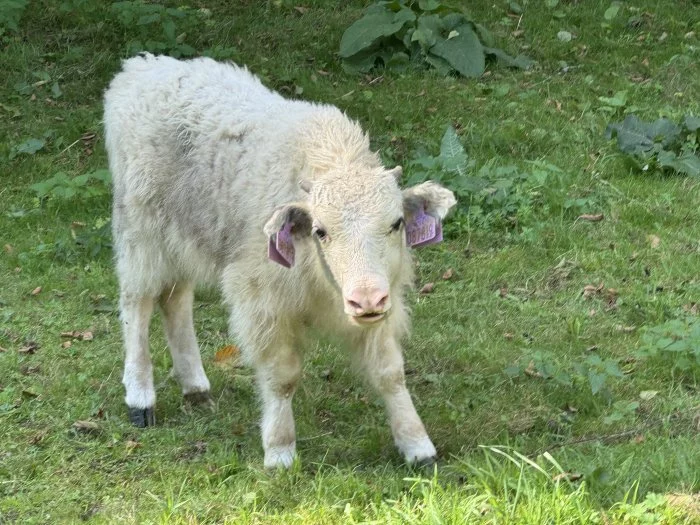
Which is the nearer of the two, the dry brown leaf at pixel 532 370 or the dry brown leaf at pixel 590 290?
the dry brown leaf at pixel 532 370

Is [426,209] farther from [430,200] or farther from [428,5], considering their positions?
[428,5]

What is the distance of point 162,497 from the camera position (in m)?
5.48

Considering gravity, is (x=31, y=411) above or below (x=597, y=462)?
below

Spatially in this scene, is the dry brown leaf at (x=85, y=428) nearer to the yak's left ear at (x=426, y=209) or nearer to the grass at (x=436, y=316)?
the grass at (x=436, y=316)

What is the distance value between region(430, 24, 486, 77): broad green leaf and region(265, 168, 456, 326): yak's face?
591 cm

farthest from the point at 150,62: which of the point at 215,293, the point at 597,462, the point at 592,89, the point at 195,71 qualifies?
the point at 592,89

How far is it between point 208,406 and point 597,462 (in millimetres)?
2584

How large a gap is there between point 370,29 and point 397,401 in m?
6.28

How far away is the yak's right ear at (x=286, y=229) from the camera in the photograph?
508 cm

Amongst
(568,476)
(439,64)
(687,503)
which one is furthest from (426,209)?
(439,64)

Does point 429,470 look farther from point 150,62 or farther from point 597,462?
point 150,62

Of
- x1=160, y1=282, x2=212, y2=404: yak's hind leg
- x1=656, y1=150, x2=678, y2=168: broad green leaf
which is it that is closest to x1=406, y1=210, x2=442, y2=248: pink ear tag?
x1=160, y1=282, x2=212, y2=404: yak's hind leg

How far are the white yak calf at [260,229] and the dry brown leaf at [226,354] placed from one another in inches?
14.9

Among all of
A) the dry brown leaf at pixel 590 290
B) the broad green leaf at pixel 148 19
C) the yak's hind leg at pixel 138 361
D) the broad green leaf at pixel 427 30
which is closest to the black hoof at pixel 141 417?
the yak's hind leg at pixel 138 361
